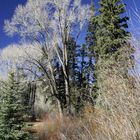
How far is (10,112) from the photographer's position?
1379cm

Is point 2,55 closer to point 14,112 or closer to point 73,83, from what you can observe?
point 73,83

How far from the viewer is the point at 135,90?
2.51 metres

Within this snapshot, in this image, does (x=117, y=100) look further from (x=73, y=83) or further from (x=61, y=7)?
(x=73, y=83)

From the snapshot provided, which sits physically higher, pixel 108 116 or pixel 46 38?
pixel 46 38

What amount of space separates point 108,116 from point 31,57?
76.4 feet

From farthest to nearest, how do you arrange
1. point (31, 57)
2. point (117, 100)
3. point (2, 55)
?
point (2, 55), point (31, 57), point (117, 100)

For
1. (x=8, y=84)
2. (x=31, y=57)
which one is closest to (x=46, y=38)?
(x=31, y=57)

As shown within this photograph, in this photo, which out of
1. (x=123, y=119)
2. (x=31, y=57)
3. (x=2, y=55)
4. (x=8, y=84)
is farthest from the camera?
(x=2, y=55)

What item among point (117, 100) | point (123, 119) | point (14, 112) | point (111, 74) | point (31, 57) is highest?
point (31, 57)

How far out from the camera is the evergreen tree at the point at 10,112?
13.4m

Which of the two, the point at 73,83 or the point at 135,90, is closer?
the point at 135,90

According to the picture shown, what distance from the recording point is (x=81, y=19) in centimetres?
2498

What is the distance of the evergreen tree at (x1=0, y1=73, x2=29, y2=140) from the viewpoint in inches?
527

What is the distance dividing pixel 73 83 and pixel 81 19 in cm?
1525
